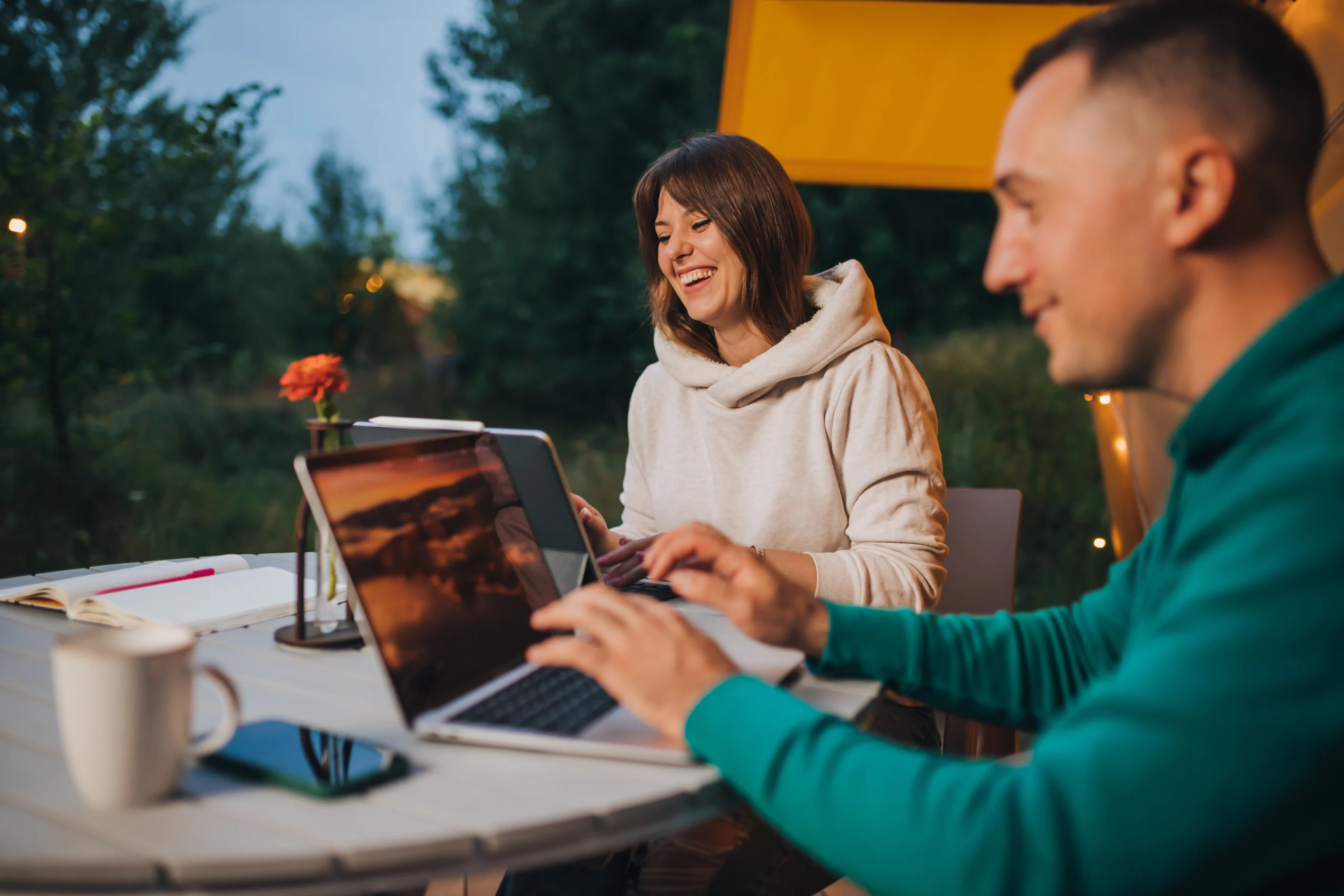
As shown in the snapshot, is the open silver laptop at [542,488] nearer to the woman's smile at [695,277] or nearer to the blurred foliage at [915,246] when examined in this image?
the woman's smile at [695,277]

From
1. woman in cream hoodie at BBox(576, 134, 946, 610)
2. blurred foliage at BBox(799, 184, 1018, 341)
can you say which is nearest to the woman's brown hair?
→ woman in cream hoodie at BBox(576, 134, 946, 610)

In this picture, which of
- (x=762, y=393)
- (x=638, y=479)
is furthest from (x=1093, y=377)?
(x=638, y=479)

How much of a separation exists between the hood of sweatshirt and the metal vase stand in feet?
2.57

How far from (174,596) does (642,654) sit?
90cm

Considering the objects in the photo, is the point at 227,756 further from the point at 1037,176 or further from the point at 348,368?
the point at 348,368

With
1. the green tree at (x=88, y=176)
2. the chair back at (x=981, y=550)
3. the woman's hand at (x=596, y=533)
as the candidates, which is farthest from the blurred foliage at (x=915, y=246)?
the woman's hand at (x=596, y=533)

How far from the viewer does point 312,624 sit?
1.23m

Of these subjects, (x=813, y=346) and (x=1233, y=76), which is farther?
(x=813, y=346)

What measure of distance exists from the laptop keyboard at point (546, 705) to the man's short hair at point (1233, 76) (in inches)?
28.2

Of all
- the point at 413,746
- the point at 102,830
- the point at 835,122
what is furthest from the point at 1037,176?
the point at 835,122

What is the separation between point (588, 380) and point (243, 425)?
2.31m

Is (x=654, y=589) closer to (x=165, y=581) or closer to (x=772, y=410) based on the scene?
(x=772, y=410)

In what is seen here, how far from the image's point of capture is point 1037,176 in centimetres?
76

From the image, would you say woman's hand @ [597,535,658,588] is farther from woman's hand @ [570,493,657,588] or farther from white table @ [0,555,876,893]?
white table @ [0,555,876,893]
